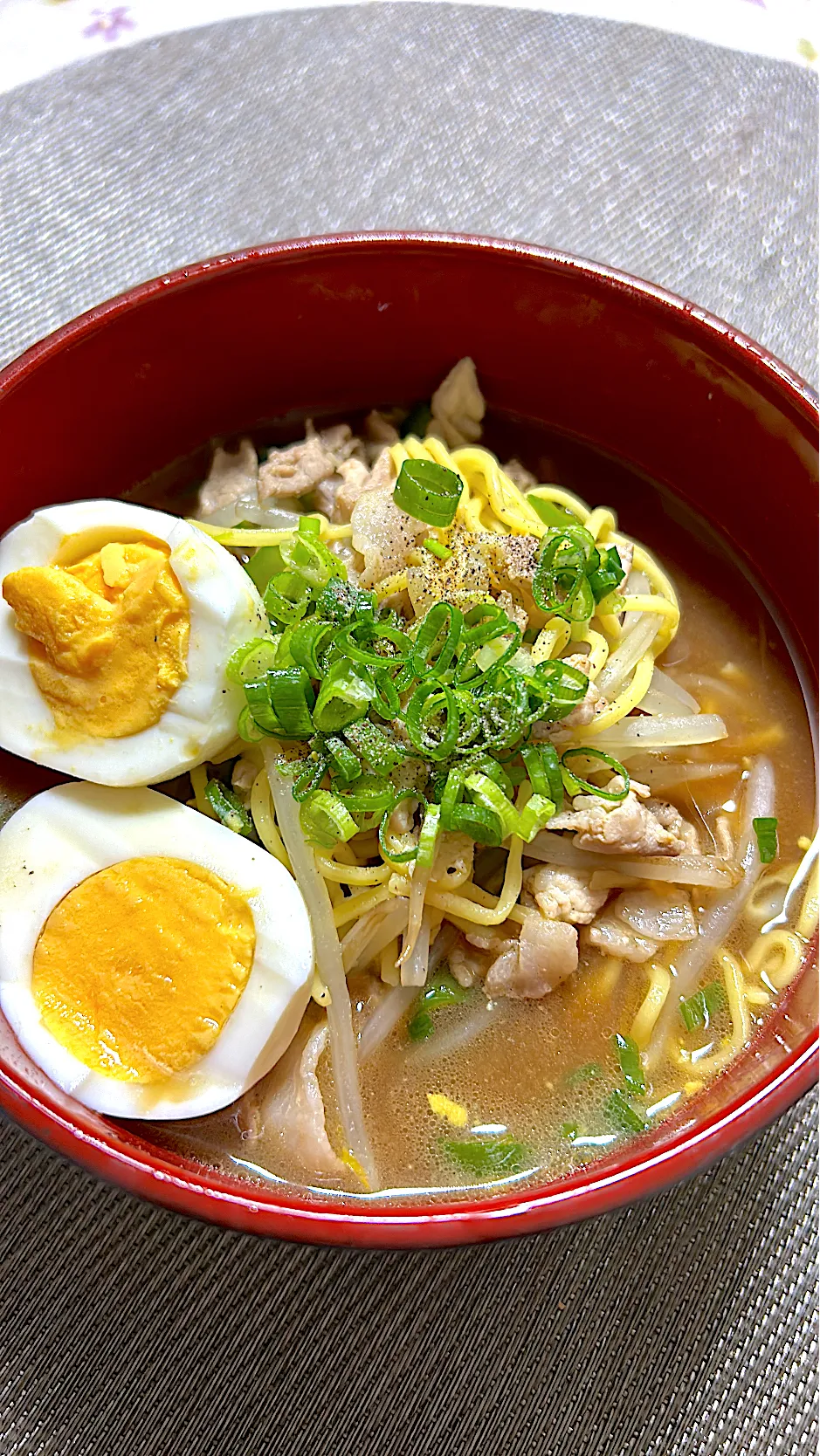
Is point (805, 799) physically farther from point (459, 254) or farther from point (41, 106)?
point (41, 106)

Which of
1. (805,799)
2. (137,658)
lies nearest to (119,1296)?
(137,658)

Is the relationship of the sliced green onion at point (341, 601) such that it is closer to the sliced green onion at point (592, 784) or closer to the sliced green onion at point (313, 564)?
the sliced green onion at point (313, 564)

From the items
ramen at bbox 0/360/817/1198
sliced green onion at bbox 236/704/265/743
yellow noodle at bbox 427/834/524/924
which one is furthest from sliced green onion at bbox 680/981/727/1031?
sliced green onion at bbox 236/704/265/743

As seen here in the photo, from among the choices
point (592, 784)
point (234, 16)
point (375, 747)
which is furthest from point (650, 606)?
point (234, 16)

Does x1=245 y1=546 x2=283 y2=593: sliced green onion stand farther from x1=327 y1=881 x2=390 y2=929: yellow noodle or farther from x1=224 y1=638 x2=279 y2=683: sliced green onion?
x1=327 y1=881 x2=390 y2=929: yellow noodle

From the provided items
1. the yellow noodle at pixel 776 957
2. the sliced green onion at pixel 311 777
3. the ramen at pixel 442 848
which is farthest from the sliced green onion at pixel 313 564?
the yellow noodle at pixel 776 957
